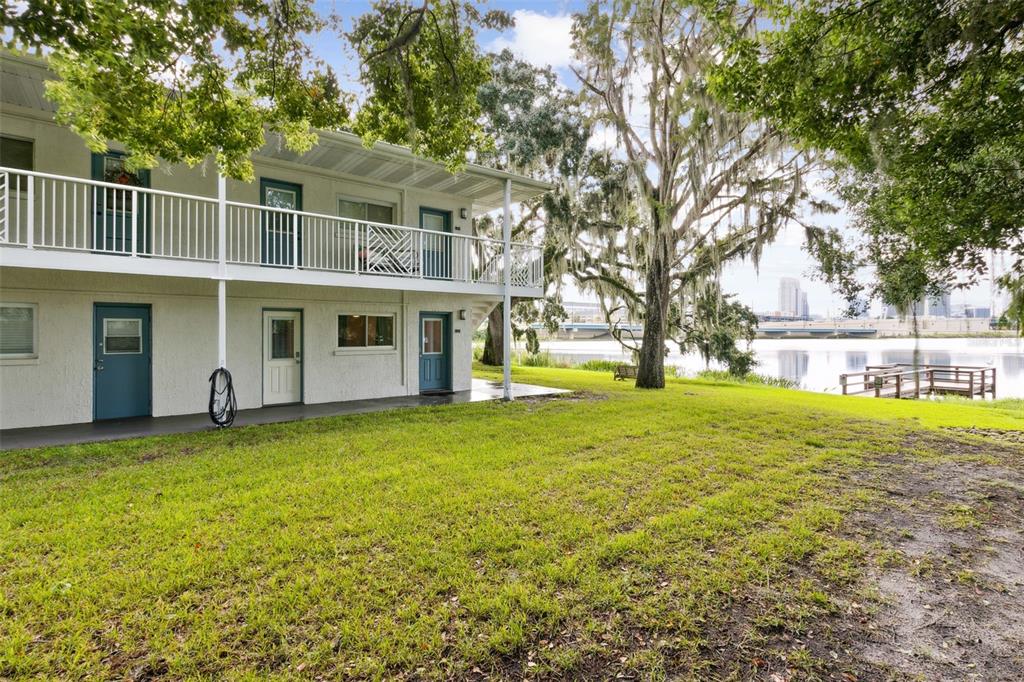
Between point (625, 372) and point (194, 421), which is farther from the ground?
point (625, 372)

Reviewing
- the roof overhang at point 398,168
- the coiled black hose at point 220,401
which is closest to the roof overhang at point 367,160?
the roof overhang at point 398,168

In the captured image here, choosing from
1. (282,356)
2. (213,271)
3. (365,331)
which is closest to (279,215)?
(213,271)

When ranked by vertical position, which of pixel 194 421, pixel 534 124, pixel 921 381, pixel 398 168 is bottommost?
pixel 921 381

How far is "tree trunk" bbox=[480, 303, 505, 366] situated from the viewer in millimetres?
19391

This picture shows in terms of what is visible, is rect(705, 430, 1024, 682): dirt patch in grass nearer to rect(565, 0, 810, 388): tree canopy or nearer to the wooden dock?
rect(565, 0, 810, 388): tree canopy

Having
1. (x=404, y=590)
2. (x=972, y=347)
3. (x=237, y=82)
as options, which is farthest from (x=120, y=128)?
(x=972, y=347)

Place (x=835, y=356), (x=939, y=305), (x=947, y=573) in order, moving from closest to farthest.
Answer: (x=947, y=573) < (x=939, y=305) < (x=835, y=356)

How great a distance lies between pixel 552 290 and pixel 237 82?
1248 cm

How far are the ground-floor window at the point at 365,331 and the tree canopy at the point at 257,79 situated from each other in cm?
468

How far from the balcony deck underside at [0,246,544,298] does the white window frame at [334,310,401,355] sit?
1.79m

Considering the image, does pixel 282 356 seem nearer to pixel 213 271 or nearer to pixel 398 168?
pixel 213 271

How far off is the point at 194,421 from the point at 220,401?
67 cm

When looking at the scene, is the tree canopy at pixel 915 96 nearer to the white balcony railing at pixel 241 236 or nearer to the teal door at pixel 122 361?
the white balcony railing at pixel 241 236

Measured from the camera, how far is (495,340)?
20141mm
